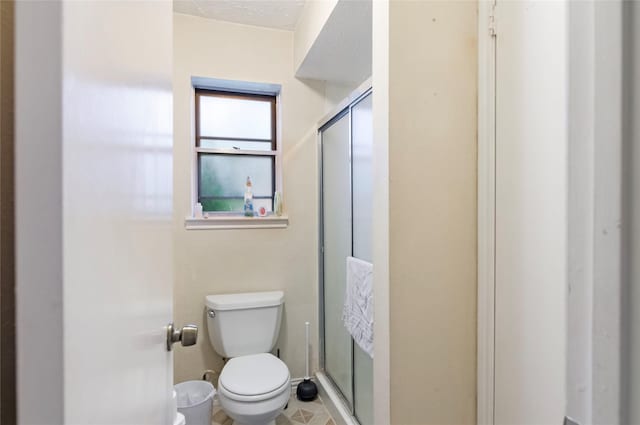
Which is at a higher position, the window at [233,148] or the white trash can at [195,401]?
the window at [233,148]

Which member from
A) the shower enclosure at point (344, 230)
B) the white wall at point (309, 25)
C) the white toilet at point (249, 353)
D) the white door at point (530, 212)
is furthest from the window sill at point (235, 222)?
the white door at point (530, 212)

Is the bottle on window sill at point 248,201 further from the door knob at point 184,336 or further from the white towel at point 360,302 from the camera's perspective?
the door knob at point 184,336

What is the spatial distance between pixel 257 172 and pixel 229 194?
0.24 meters

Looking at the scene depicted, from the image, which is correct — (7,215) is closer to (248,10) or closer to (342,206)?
(342,206)

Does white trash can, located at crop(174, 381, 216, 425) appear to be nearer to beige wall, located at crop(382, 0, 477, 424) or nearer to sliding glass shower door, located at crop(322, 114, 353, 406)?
sliding glass shower door, located at crop(322, 114, 353, 406)

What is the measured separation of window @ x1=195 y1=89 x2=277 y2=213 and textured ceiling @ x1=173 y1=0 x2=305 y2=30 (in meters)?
0.45

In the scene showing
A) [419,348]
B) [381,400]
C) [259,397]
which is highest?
[419,348]

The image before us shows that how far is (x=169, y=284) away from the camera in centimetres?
83

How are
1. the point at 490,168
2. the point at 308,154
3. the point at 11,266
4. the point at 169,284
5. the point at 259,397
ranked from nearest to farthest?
1. the point at 11,266
2. the point at 169,284
3. the point at 490,168
4. the point at 259,397
5. the point at 308,154

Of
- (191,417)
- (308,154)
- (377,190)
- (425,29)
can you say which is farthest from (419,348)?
(308,154)

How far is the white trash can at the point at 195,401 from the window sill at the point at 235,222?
88 cm

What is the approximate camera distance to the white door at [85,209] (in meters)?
0.28

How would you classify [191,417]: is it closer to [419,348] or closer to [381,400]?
[381,400]

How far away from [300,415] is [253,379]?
0.52 meters
